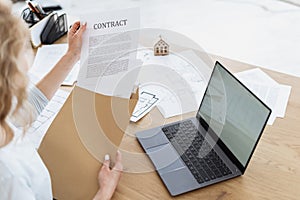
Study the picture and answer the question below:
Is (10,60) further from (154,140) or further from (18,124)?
(154,140)

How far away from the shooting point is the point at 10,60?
0.83 meters

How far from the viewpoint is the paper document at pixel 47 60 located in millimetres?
1537

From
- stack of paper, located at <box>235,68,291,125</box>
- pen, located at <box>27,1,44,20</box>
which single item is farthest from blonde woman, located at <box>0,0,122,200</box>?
pen, located at <box>27,1,44,20</box>

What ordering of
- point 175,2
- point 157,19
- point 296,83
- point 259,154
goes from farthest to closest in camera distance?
point 175,2
point 157,19
point 296,83
point 259,154

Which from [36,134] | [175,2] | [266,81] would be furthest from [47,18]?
[175,2]

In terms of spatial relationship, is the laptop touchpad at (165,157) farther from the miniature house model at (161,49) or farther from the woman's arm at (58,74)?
the miniature house model at (161,49)

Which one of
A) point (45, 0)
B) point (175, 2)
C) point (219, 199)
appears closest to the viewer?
point (219, 199)

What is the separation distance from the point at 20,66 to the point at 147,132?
504 millimetres

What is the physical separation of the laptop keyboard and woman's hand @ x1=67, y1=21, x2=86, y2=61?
1.07 ft

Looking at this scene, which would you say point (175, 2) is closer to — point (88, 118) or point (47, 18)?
point (47, 18)

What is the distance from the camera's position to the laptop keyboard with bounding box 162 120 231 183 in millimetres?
1137

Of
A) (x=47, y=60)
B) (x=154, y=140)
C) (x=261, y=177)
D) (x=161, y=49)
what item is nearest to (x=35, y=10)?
(x=47, y=60)

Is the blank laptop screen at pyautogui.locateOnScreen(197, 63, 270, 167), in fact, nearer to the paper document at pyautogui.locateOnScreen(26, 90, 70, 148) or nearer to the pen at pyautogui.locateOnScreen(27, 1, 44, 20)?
the paper document at pyautogui.locateOnScreen(26, 90, 70, 148)

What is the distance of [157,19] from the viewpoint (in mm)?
2701
